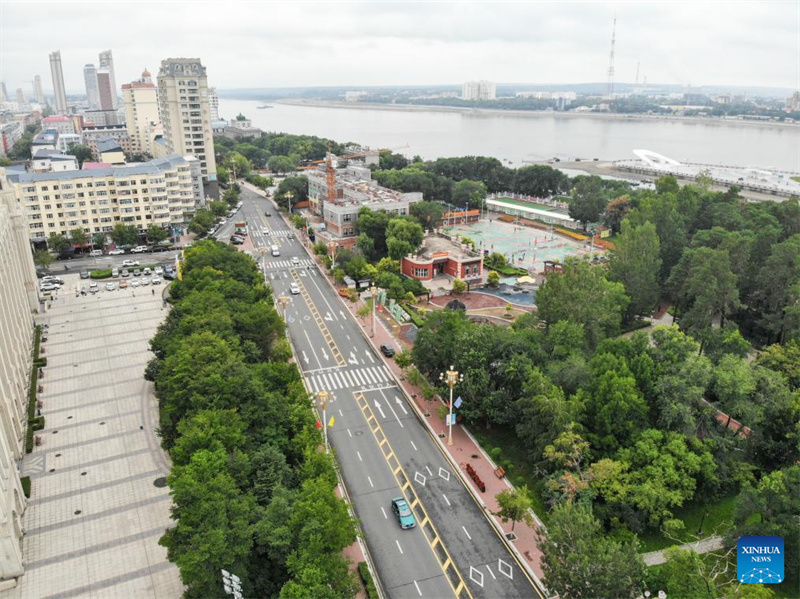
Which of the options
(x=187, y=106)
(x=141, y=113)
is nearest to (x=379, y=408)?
(x=187, y=106)

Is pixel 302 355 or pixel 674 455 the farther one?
pixel 302 355

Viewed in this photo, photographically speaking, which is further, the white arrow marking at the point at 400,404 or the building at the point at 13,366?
the white arrow marking at the point at 400,404

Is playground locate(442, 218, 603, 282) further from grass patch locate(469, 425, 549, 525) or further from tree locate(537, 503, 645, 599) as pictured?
tree locate(537, 503, 645, 599)

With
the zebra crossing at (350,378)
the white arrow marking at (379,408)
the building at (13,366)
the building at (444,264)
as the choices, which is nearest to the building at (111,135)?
the building at (13,366)

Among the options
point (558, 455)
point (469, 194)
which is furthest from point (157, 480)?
point (469, 194)

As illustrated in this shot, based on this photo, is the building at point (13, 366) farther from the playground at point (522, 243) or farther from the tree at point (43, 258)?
the playground at point (522, 243)

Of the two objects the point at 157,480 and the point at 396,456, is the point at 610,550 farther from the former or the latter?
the point at 157,480
